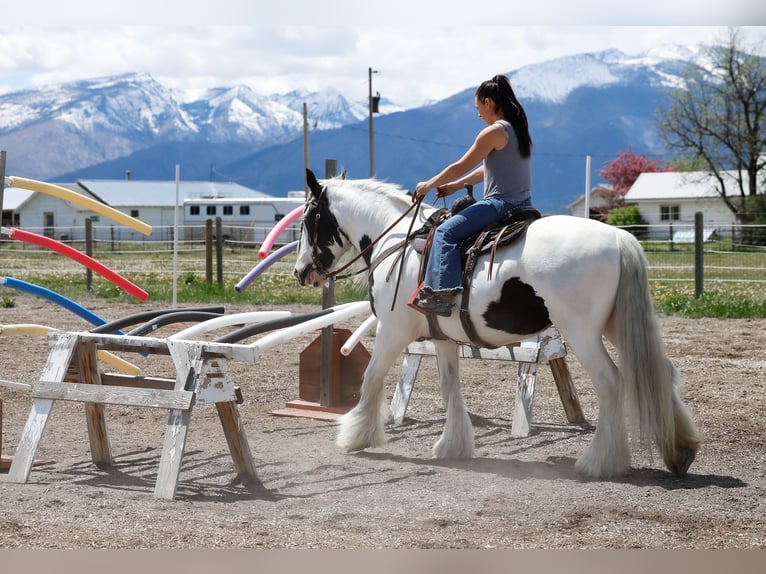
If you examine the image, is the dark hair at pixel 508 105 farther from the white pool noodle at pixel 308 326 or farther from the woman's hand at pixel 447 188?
the white pool noodle at pixel 308 326

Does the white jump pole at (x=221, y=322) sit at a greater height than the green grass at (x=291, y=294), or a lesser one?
greater

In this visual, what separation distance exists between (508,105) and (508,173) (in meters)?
0.42

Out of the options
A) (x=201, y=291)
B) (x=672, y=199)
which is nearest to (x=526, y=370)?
(x=201, y=291)

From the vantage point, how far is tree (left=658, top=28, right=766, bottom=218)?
46812 millimetres

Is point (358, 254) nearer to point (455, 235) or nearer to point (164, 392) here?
point (455, 235)

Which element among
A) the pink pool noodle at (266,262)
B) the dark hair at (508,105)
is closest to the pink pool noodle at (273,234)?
the pink pool noodle at (266,262)

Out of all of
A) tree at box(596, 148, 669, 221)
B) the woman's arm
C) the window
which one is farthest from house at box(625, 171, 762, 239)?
the woman's arm

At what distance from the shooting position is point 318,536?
14.9 ft

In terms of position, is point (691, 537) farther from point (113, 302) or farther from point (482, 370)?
point (113, 302)

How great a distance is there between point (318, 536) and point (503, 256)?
2.27 metres

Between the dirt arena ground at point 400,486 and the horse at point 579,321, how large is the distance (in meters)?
0.26

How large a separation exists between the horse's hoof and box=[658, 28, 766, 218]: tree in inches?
1659

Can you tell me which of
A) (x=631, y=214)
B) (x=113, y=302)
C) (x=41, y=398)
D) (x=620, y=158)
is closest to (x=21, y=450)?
(x=41, y=398)

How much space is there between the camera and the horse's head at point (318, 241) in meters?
7.36
